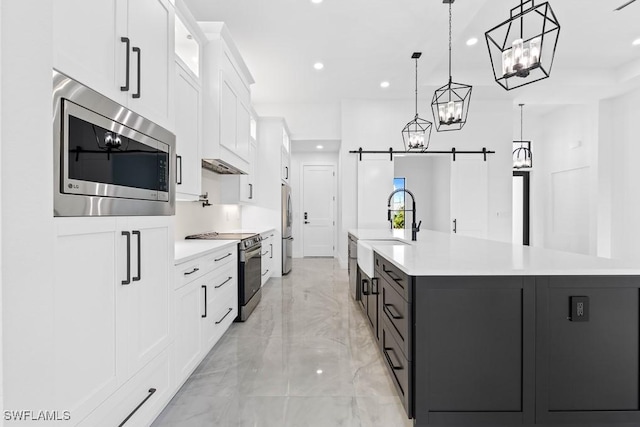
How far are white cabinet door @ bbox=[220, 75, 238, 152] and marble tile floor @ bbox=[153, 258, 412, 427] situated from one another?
1.81m

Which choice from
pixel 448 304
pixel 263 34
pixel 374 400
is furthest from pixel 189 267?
pixel 263 34

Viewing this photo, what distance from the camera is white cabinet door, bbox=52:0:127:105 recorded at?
110 centimetres

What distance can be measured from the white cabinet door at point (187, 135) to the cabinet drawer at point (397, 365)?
176 cm

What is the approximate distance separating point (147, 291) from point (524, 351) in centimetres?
182

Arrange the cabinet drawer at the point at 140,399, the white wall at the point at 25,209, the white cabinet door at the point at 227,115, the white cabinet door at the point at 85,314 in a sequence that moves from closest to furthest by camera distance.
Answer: the white wall at the point at 25,209 → the white cabinet door at the point at 85,314 → the cabinet drawer at the point at 140,399 → the white cabinet door at the point at 227,115

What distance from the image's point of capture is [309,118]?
6.99 metres

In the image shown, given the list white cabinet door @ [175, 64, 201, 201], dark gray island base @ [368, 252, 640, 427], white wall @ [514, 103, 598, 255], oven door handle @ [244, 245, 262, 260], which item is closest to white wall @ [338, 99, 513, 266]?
white wall @ [514, 103, 598, 255]

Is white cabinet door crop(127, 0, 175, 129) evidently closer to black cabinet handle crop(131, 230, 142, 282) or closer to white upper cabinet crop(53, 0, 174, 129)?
white upper cabinet crop(53, 0, 174, 129)

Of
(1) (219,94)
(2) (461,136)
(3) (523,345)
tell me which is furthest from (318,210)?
(3) (523,345)

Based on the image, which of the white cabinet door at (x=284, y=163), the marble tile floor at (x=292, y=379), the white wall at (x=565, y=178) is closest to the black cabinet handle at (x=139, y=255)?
the marble tile floor at (x=292, y=379)

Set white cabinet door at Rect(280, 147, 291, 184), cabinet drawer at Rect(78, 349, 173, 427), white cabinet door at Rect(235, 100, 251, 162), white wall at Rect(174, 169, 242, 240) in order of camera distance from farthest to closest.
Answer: white cabinet door at Rect(280, 147, 291, 184), white cabinet door at Rect(235, 100, 251, 162), white wall at Rect(174, 169, 242, 240), cabinet drawer at Rect(78, 349, 173, 427)

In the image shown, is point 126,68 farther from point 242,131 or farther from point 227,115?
point 242,131

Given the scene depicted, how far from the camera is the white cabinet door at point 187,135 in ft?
7.95

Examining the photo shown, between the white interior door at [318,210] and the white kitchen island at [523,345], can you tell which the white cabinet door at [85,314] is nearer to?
the white kitchen island at [523,345]
